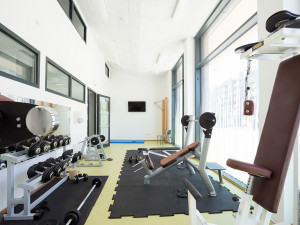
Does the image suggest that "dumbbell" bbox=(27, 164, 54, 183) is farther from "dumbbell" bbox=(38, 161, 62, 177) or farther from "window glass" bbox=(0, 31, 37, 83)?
"window glass" bbox=(0, 31, 37, 83)

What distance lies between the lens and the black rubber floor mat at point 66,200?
176cm

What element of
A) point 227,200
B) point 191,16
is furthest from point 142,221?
point 191,16

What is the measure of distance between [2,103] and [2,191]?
2.13 metres

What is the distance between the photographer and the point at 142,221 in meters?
1.71

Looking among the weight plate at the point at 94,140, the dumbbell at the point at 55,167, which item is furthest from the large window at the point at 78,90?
the dumbbell at the point at 55,167

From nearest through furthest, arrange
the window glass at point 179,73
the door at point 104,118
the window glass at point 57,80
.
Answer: the window glass at point 57,80 → the door at point 104,118 → the window glass at point 179,73

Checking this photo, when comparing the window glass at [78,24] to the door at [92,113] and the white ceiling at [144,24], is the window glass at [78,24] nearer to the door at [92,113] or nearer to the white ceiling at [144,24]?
the white ceiling at [144,24]

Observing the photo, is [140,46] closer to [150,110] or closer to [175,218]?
[150,110]

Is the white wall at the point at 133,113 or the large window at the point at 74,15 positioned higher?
the large window at the point at 74,15

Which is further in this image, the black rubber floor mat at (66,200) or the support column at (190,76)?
the support column at (190,76)

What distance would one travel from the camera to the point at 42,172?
204 centimetres

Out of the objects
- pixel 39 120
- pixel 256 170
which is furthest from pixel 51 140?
pixel 256 170

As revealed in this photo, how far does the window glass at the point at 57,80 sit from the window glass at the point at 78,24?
130 cm

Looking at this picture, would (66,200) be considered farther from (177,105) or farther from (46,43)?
(177,105)
